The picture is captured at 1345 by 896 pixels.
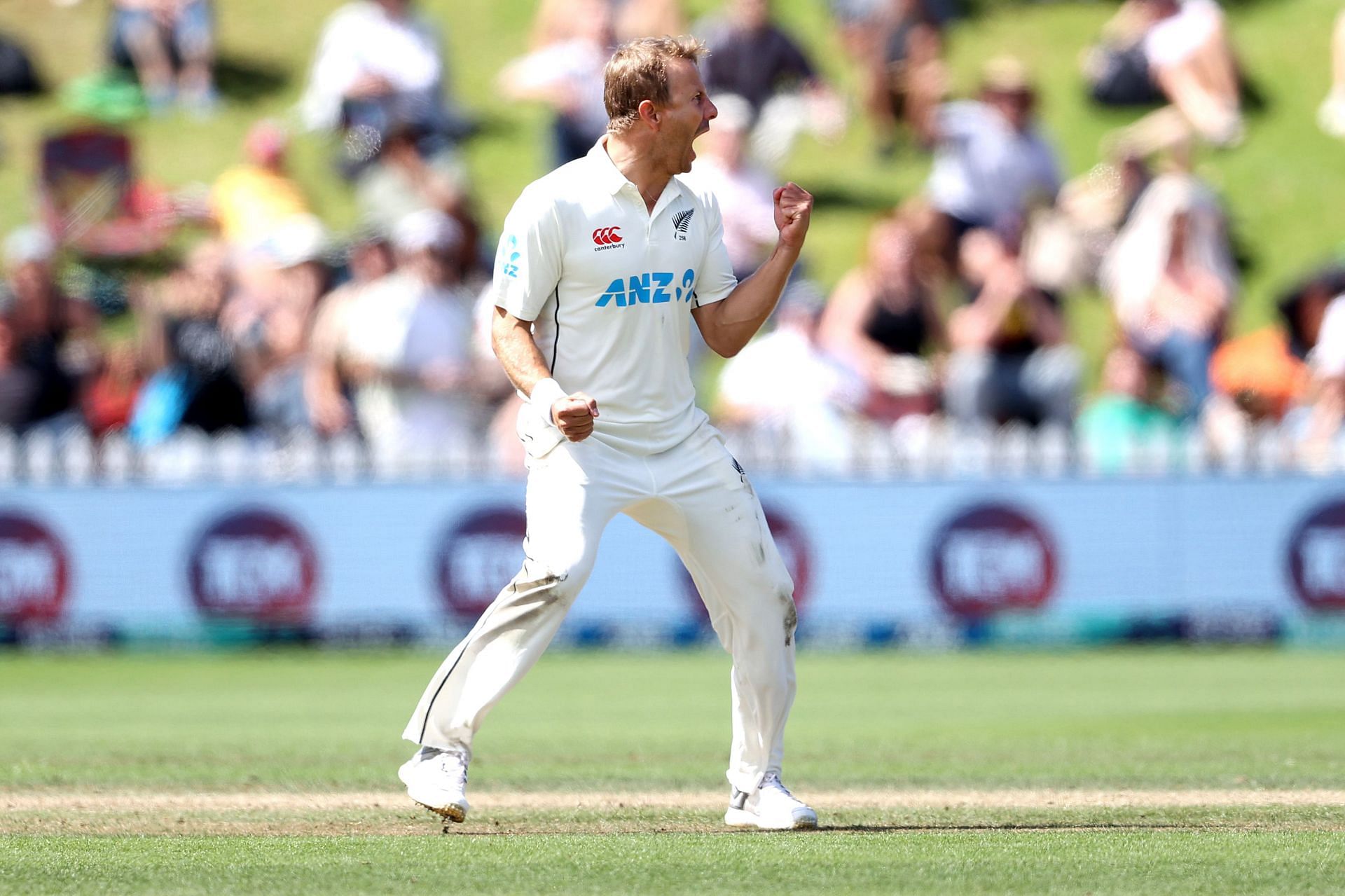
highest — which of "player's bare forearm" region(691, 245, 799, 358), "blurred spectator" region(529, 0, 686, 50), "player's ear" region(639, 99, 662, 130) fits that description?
"blurred spectator" region(529, 0, 686, 50)

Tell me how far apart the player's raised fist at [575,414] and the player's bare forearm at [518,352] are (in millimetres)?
167

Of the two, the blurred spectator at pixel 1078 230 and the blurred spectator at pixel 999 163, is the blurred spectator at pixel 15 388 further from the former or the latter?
the blurred spectator at pixel 1078 230

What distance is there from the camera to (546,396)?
Result: 5.80 m

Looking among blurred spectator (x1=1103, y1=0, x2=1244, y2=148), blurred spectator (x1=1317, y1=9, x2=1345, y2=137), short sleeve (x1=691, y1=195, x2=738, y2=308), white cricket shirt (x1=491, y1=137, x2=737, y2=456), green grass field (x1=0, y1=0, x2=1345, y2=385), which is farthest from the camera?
blurred spectator (x1=1317, y1=9, x2=1345, y2=137)

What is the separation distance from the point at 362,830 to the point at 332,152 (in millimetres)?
16056

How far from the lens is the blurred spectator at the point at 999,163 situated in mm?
18109

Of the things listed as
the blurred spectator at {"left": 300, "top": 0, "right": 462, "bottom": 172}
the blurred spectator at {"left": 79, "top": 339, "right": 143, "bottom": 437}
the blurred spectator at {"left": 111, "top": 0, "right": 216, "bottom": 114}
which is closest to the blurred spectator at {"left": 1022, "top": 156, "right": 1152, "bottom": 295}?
the blurred spectator at {"left": 300, "top": 0, "right": 462, "bottom": 172}

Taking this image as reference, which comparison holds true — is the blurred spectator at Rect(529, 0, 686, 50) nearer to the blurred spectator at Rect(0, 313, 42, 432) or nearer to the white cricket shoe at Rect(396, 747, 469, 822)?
the blurred spectator at Rect(0, 313, 42, 432)

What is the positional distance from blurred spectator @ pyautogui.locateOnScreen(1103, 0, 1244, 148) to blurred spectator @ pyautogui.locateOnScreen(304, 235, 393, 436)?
810 cm

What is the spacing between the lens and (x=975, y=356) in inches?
630

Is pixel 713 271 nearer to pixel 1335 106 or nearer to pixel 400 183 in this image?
pixel 400 183

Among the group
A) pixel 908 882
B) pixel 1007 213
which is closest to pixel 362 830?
pixel 908 882

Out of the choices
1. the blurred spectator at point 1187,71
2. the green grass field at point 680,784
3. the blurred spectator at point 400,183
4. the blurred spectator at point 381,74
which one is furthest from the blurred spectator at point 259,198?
the blurred spectator at point 1187,71

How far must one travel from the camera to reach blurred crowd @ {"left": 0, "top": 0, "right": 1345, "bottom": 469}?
15922mm
